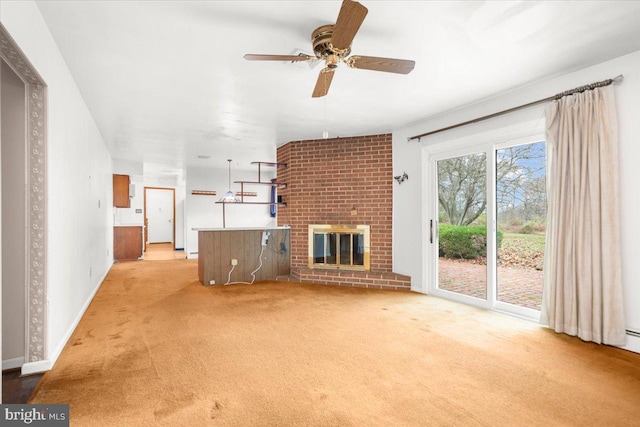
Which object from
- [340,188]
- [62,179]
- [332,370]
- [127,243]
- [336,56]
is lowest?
[332,370]

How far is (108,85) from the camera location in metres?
3.08

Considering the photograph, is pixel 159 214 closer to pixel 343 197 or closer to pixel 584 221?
pixel 343 197

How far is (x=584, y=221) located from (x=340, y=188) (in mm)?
3125

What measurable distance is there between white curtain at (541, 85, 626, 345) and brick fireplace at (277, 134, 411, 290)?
6.63 ft

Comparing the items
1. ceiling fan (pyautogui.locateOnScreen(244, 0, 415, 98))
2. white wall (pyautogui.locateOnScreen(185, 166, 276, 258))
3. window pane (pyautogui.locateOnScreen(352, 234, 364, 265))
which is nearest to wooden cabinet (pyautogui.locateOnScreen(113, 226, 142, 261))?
white wall (pyautogui.locateOnScreen(185, 166, 276, 258))

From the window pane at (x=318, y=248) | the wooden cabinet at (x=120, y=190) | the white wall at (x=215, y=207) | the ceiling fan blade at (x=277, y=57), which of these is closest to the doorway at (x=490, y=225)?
the window pane at (x=318, y=248)

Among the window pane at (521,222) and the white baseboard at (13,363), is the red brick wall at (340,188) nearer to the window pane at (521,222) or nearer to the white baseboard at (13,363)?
the window pane at (521,222)

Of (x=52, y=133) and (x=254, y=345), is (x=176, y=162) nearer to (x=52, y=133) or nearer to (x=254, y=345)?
(x=52, y=133)

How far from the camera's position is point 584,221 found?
8.93 feet

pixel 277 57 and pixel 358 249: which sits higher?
pixel 277 57

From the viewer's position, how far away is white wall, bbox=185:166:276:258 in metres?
8.21

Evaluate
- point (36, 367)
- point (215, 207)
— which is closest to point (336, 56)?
point (36, 367)

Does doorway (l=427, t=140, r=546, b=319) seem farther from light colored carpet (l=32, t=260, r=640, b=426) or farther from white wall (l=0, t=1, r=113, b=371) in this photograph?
white wall (l=0, t=1, r=113, b=371)

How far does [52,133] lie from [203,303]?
2.36m
